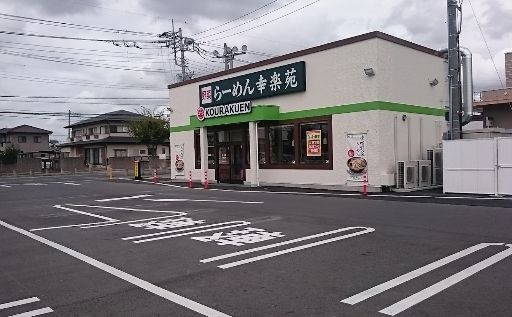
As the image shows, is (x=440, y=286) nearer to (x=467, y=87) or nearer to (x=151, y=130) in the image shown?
(x=467, y=87)

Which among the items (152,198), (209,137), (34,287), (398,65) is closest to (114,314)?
(34,287)

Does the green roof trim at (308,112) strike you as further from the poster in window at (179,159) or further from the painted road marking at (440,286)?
the painted road marking at (440,286)

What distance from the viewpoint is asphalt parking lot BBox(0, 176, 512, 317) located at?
4945mm

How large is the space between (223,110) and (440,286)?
1864 cm

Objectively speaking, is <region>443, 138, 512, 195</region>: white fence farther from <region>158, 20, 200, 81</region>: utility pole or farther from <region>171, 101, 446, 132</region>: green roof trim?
<region>158, 20, 200, 81</region>: utility pole

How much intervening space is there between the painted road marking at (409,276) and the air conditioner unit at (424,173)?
10.9 meters

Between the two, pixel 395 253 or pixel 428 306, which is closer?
pixel 428 306

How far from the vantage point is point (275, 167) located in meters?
21.9

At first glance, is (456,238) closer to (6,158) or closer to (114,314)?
(114,314)

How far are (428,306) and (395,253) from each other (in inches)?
95.8

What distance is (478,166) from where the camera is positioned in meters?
15.2

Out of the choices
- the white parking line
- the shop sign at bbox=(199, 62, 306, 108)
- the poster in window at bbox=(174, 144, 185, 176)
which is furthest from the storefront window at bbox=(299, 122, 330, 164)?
the white parking line

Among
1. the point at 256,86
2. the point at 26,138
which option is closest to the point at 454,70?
the point at 256,86

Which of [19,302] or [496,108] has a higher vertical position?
[496,108]
